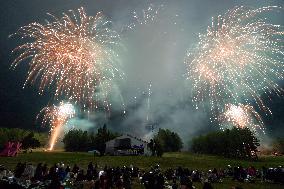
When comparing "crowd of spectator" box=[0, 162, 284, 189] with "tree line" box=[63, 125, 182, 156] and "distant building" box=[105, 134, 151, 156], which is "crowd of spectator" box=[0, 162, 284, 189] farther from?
"distant building" box=[105, 134, 151, 156]

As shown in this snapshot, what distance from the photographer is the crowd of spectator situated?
73.0 feet

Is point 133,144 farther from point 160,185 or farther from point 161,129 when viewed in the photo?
point 161,129

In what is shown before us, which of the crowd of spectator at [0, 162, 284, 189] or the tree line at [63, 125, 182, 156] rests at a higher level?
the tree line at [63, 125, 182, 156]

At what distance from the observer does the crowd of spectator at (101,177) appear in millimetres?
22261

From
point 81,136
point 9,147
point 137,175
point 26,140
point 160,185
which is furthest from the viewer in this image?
point 81,136

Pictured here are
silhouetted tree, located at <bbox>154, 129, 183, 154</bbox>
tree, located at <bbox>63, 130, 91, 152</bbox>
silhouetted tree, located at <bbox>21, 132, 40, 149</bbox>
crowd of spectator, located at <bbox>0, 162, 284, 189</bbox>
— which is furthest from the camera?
silhouetted tree, located at <bbox>154, 129, 183, 154</bbox>

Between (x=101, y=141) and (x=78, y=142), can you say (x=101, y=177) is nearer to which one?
(x=101, y=141)

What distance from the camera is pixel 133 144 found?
88.6 meters

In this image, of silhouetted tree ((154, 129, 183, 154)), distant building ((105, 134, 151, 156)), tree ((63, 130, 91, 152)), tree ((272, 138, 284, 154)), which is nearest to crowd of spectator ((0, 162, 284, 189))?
distant building ((105, 134, 151, 156))

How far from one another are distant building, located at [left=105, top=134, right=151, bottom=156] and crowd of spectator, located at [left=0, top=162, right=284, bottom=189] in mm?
46286

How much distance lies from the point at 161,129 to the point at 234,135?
195 feet

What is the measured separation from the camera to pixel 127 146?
89188mm

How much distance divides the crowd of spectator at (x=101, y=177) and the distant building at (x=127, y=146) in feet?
152

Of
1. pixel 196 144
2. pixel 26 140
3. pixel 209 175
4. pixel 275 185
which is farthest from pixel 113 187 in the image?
pixel 196 144
